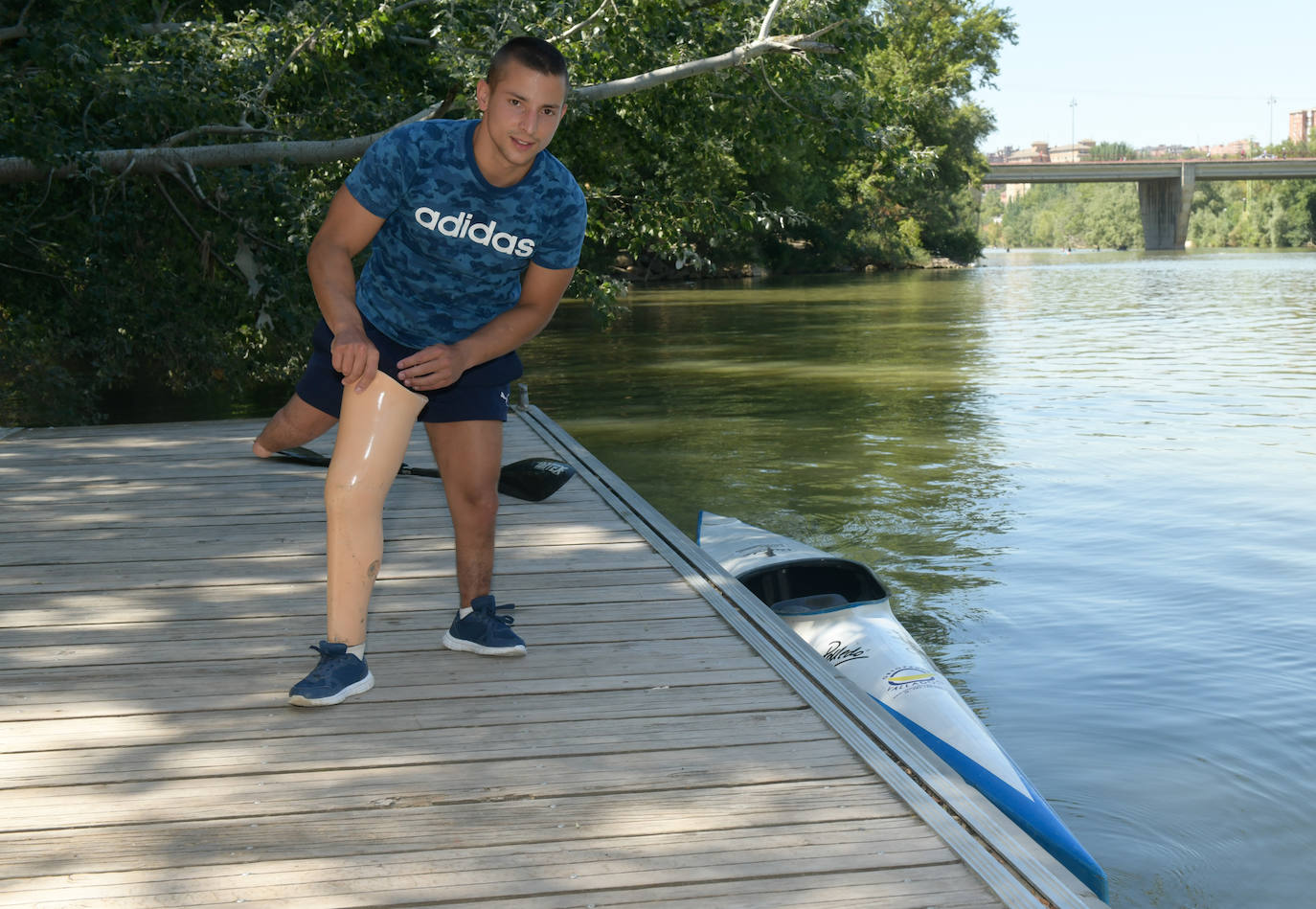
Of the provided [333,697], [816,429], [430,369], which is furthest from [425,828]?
[816,429]

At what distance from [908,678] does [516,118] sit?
2.76 metres

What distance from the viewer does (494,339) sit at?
12.2 ft

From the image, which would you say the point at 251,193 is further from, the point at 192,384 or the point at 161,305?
the point at 192,384

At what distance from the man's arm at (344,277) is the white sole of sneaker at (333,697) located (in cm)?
92

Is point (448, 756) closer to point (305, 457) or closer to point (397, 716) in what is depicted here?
point (397, 716)

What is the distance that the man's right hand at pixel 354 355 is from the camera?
11.2 ft

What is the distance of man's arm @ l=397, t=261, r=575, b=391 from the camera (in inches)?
138

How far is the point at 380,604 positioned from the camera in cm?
501

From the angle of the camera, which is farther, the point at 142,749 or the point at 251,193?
the point at 251,193

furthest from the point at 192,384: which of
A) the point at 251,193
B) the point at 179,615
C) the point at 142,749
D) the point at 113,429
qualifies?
the point at 142,749

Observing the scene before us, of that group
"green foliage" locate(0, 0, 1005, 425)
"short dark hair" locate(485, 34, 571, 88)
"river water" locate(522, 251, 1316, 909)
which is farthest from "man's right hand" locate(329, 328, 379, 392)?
"green foliage" locate(0, 0, 1005, 425)

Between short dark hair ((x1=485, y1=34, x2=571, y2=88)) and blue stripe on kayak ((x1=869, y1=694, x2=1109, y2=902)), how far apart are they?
6.82ft

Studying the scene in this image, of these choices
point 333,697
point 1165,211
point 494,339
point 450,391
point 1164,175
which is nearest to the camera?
point 494,339

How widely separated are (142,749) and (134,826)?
50 centimetres
